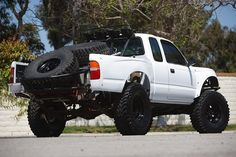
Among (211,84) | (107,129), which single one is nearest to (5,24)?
(107,129)

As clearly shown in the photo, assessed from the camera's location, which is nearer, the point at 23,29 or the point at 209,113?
the point at 209,113

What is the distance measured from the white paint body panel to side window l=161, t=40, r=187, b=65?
0.15 m

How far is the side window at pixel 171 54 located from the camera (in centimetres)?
1132

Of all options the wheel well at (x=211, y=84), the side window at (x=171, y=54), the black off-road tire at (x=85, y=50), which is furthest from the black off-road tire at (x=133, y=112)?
the wheel well at (x=211, y=84)

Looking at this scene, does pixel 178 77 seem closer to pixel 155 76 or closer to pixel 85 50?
pixel 155 76

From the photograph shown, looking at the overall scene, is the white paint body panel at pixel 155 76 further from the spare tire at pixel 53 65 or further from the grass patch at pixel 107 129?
the grass patch at pixel 107 129

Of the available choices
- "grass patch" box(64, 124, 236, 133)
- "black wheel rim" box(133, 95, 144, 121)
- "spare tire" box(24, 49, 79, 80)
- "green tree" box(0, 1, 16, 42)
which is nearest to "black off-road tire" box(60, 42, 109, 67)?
"spare tire" box(24, 49, 79, 80)

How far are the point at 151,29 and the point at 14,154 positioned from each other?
1745 centimetres

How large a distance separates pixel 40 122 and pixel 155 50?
261 centimetres

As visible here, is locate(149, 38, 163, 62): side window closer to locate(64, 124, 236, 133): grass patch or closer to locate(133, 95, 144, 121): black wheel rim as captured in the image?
locate(133, 95, 144, 121): black wheel rim

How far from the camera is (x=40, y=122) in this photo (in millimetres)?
10609

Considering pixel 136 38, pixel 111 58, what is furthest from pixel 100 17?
pixel 111 58

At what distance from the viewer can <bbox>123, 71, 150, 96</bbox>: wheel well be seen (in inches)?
387

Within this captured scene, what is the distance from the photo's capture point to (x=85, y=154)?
226 inches
